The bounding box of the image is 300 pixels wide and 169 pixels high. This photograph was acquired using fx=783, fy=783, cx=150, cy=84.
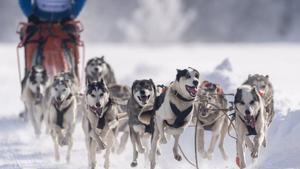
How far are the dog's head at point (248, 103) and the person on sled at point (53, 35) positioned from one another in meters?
3.53

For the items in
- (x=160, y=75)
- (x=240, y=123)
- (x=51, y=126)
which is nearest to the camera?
(x=240, y=123)

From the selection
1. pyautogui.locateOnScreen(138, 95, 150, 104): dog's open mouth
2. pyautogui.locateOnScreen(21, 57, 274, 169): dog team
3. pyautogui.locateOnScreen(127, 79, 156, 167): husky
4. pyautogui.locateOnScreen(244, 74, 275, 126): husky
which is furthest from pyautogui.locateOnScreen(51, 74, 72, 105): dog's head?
pyautogui.locateOnScreen(244, 74, 275, 126): husky

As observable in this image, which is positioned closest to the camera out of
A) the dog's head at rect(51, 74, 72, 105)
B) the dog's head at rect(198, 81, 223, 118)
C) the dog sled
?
the dog's head at rect(198, 81, 223, 118)

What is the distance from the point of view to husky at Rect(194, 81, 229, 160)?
21.2 ft

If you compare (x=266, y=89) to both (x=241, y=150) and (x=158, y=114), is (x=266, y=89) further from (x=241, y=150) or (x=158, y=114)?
(x=158, y=114)

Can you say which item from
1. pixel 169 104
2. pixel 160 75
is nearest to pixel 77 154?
pixel 169 104

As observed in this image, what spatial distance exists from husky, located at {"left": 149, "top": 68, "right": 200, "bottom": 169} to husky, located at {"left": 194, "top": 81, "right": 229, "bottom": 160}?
1.77ft

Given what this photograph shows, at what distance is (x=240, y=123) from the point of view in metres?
5.63

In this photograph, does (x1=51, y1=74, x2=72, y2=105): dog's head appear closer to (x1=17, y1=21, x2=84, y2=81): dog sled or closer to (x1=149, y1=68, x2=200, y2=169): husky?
(x1=149, y1=68, x2=200, y2=169): husky

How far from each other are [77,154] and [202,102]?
1.60m

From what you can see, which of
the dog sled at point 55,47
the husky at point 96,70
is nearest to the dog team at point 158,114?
the husky at point 96,70

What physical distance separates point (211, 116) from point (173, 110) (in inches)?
33.2

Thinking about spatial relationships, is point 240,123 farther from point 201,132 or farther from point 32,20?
point 32,20

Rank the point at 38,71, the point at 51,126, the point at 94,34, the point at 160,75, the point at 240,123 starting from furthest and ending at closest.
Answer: the point at 94,34 < the point at 160,75 < the point at 38,71 < the point at 51,126 < the point at 240,123
